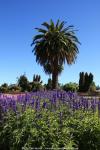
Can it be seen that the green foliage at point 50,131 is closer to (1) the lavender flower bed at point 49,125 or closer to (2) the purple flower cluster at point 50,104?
(1) the lavender flower bed at point 49,125

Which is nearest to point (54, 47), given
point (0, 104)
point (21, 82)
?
point (21, 82)

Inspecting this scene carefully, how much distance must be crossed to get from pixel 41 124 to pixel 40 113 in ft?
1.50

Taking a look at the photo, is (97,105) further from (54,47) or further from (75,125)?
(54,47)

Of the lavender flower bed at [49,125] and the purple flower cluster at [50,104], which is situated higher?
the purple flower cluster at [50,104]

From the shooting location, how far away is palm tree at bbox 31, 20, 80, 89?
157ft

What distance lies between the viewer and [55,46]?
48.4 metres

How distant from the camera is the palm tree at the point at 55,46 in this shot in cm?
4788

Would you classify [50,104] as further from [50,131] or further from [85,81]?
[85,81]

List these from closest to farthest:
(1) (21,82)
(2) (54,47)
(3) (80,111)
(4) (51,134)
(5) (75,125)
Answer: (4) (51,134) < (5) (75,125) < (3) (80,111) < (2) (54,47) < (1) (21,82)

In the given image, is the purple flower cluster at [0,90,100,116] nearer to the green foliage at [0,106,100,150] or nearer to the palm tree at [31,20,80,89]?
the green foliage at [0,106,100,150]

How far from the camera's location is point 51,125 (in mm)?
7828

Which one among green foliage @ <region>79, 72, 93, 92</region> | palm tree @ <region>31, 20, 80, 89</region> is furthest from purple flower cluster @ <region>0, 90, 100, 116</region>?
green foliage @ <region>79, 72, 93, 92</region>

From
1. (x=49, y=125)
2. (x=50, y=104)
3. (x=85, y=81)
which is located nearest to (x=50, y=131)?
(x=49, y=125)

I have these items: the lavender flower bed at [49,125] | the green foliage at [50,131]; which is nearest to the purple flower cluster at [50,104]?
the lavender flower bed at [49,125]
